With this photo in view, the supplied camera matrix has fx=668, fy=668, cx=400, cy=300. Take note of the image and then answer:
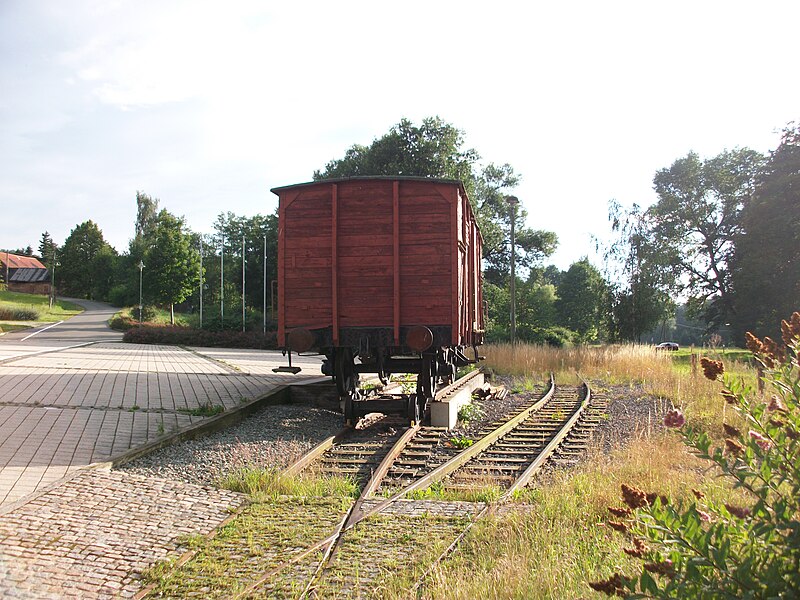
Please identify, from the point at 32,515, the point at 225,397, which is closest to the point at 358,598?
the point at 32,515

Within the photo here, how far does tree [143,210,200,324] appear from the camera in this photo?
44.3 metres

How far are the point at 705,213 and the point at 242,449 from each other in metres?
42.2

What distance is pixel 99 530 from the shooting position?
15.6ft

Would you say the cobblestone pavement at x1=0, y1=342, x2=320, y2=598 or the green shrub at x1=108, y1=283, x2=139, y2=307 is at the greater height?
the green shrub at x1=108, y1=283, x2=139, y2=307

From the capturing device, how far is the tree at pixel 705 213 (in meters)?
41.3

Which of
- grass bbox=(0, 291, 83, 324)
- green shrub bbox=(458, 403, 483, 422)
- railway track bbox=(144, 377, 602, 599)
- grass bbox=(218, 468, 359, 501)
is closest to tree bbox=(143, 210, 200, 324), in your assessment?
grass bbox=(0, 291, 83, 324)

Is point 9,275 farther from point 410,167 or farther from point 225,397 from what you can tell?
point 225,397

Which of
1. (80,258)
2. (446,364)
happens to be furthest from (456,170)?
(80,258)

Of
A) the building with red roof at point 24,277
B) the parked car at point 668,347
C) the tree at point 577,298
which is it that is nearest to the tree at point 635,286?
the parked car at point 668,347

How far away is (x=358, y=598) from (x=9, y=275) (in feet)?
379

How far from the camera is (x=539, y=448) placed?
8.46m

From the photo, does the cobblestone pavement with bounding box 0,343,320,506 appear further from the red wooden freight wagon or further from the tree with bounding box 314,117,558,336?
the tree with bounding box 314,117,558,336

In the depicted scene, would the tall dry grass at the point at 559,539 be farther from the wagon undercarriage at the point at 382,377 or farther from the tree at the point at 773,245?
the tree at the point at 773,245

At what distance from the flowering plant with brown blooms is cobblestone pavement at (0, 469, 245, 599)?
2.97m
